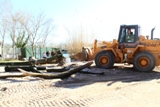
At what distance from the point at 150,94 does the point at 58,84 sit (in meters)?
3.29

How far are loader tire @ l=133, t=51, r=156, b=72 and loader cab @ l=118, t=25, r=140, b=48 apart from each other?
797mm

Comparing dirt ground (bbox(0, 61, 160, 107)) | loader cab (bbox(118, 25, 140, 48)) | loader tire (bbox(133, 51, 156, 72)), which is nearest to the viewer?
dirt ground (bbox(0, 61, 160, 107))

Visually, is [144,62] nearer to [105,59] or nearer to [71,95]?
[105,59]

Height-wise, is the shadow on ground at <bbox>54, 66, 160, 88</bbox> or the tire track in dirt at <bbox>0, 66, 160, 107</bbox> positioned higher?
the shadow on ground at <bbox>54, 66, 160, 88</bbox>

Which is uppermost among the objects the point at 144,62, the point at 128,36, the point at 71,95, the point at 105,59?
the point at 128,36

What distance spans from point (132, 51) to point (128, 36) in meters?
0.91

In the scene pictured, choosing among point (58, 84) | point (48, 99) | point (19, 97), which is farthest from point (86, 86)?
point (19, 97)

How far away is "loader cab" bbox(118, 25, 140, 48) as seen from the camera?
36.3ft

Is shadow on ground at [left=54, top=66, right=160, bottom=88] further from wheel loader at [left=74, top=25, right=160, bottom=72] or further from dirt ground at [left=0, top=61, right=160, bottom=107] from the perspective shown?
wheel loader at [left=74, top=25, right=160, bottom=72]

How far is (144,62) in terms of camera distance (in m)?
10.5

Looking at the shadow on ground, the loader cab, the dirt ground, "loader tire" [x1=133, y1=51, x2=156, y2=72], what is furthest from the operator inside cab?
the dirt ground

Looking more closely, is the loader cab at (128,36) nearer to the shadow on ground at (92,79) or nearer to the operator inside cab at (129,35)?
the operator inside cab at (129,35)

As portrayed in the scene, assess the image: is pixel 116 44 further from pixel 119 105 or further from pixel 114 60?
pixel 119 105

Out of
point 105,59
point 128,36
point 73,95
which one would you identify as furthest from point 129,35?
point 73,95
